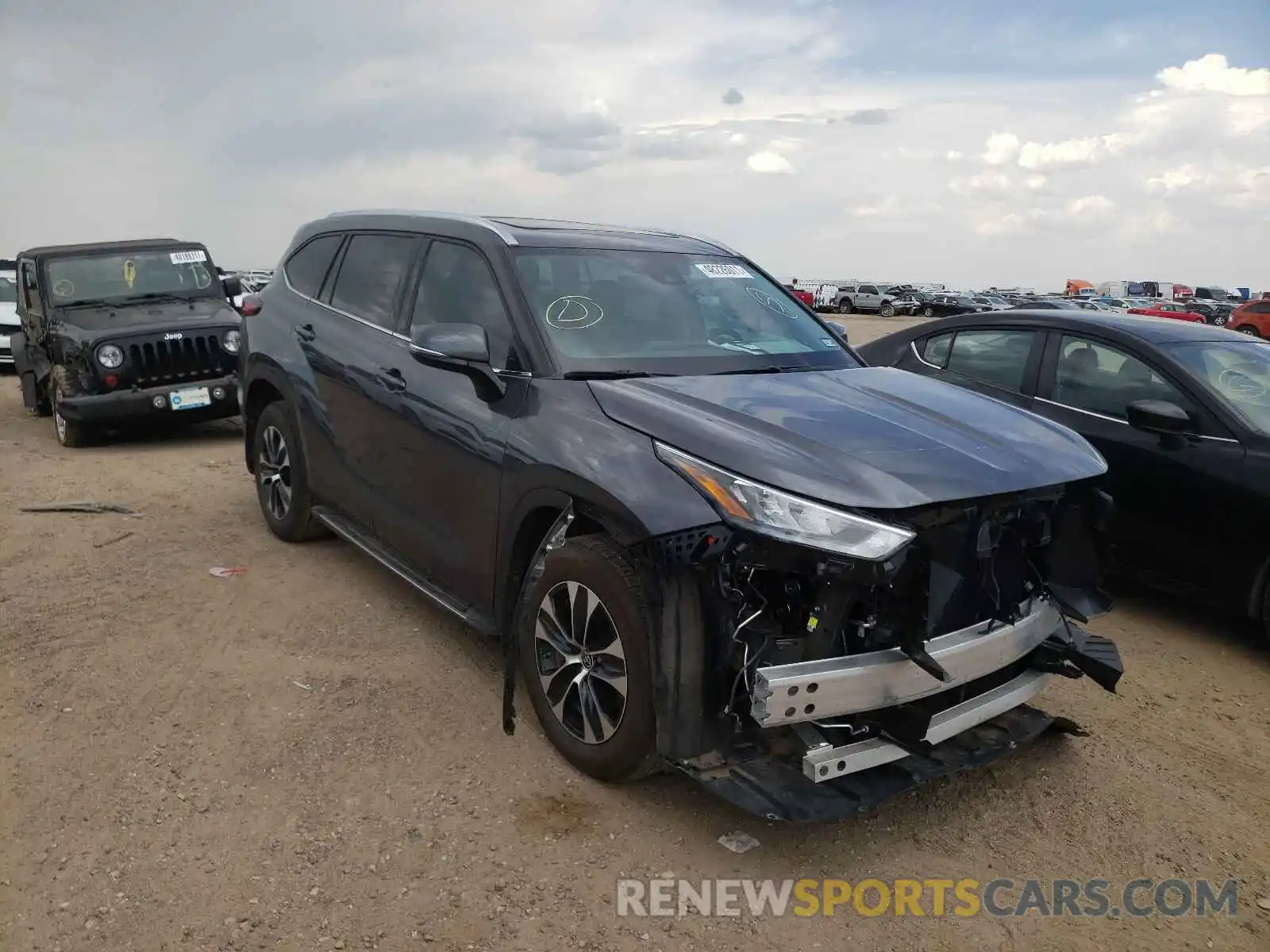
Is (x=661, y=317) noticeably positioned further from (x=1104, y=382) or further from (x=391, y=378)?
(x=1104, y=382)

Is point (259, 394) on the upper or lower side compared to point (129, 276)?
lower

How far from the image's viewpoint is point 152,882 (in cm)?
283

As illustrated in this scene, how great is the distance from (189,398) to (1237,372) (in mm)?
8394

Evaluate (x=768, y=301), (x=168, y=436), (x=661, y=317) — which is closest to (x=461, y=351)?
(x=661, y=317)

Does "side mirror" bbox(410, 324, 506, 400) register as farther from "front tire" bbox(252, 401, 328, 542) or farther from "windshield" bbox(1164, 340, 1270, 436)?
"windshield" bbox(1164, 340, 1270, 436)

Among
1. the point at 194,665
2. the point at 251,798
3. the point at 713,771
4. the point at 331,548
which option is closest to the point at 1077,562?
the point at 713,771

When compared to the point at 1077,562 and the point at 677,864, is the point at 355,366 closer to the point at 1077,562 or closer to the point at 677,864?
the point at 677,864

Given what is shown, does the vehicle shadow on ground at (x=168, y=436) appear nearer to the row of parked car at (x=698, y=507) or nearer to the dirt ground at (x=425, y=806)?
the dirt ground at (x=425, y=806)

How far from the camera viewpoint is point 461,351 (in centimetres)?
358

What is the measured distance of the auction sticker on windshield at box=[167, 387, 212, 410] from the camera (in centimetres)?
923

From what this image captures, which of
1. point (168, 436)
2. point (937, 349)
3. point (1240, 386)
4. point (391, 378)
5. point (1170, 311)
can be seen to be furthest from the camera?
point (1170, 311)

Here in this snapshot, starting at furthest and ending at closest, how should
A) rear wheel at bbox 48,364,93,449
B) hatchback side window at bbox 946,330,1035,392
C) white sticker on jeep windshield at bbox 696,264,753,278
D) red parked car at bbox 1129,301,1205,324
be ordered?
1. red parked car at bbox 1129,301,1205,324
2. rear wheel at bbox 48,364,93,449
3. hatchback side window at bbox 946,330,1035,392
4. white sticker on jeep windshield at bbox 696,264,753,278

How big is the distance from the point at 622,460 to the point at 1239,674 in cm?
339

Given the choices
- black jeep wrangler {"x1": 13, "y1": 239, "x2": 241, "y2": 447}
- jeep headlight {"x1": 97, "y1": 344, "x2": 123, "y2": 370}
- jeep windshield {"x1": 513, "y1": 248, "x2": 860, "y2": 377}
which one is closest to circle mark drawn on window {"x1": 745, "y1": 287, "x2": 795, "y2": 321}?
jeep windshield {"x1": 513, "y1": 248, "x2": 860, "y2": 377}
